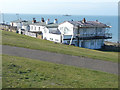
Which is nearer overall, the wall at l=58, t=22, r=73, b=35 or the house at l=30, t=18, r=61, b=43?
the house at l=30, t=18, r=61, b=43

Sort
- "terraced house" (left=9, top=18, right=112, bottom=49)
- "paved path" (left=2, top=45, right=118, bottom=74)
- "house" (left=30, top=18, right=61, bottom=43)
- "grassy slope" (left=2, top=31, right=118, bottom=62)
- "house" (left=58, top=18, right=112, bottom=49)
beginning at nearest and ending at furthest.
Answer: "paved path" (left=2, top=45, right=118, bottom=74)
"grassy slope" (left=2, top=31, right=118, bottom=62)
"terraced house" (left=9, top=18, right=112, bottom=49)
"house" (left=58, top=18, right=112, bottom=49)
"house" (left=30, top=18, right=61, bottom=43)

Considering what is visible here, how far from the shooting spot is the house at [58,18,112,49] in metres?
50.2

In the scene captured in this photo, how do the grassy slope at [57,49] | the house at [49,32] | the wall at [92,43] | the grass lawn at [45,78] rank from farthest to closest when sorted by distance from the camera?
the wall at [92,43], the house at [49,32], the grassy slope at [57,49], the grass lawn at [45,78]

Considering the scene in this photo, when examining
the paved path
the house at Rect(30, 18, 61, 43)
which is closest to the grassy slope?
the paved path

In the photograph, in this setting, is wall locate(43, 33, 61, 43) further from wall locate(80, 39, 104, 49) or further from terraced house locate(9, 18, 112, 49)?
wall locate(80, 39, 104, 49)

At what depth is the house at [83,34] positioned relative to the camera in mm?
50156

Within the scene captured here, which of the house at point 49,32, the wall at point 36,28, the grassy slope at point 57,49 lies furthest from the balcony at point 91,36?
the wall at point 36,28

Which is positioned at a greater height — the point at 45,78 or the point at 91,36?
the point at 91,36

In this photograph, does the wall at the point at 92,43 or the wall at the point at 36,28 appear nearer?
the wall at the point at 92,43

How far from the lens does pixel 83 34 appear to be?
5241 cm

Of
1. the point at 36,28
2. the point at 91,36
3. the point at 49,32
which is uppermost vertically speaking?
the point at 36,28

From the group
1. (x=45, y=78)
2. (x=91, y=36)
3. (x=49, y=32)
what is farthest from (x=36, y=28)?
(x=45, y=78)

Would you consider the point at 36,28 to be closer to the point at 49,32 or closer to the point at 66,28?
the point at 49,32

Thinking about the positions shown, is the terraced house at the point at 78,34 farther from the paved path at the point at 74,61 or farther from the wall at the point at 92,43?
the paved path at the point at 74,61
